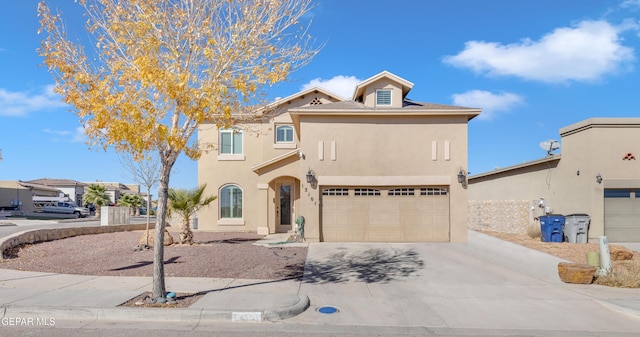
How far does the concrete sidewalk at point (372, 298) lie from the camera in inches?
279

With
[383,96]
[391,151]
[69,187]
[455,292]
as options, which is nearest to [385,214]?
[391,151]

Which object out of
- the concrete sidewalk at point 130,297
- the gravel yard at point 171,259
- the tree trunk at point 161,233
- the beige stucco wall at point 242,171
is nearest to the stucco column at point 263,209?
the beige stucco wall at point 242,171

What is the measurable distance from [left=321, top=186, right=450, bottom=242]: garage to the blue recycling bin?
475 cm

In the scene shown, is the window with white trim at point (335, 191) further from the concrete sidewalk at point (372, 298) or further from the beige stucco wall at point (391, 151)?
the concrete sidewalk at point (372, 298)

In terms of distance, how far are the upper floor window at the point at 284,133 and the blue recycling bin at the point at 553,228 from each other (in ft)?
38.8

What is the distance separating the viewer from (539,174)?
67.2 feet

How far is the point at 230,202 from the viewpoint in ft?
68.9

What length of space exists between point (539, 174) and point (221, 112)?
17432mm

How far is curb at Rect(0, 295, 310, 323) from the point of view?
7.02 meters

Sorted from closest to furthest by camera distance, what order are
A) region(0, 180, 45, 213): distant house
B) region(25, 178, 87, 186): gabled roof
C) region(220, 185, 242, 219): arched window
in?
1. region(220, 185, 242, 219): arched window
2. region(0, 180, 45, 213): distant house
3. region(25, 178, 87, 186): gabled roof

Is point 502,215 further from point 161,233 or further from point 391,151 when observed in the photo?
point 161,233

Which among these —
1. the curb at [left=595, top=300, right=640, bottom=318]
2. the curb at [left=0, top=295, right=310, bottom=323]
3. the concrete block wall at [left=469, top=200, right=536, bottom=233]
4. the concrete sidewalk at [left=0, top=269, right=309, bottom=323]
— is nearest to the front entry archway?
the concrete sidewalk at [left=0, top=269, right=309, bottom=323]

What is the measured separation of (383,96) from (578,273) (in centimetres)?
1005

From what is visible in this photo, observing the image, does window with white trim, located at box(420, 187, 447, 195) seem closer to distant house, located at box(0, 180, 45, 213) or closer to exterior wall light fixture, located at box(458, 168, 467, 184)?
exterior wall light fixture, located at box(458, 168, 467, 184)
